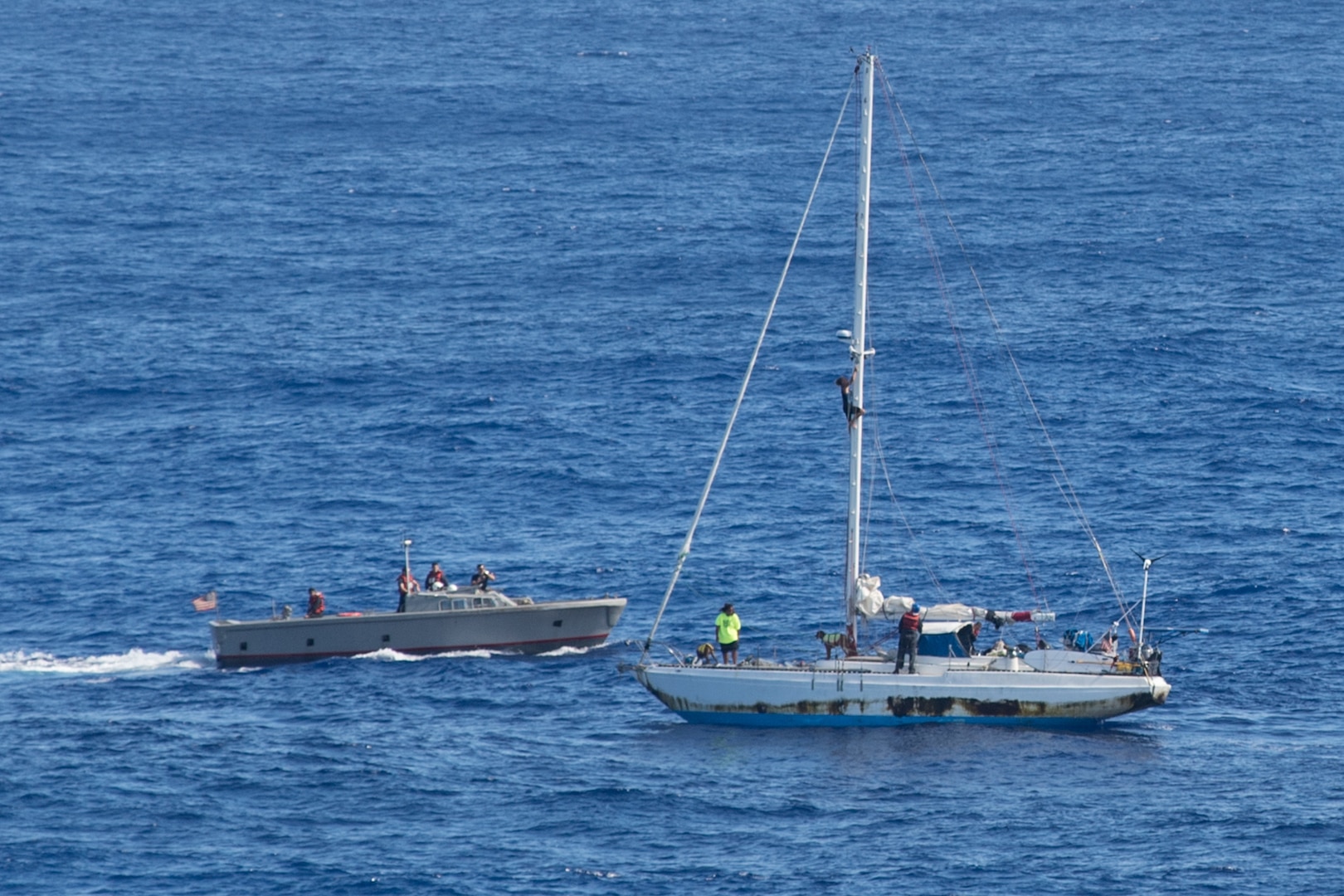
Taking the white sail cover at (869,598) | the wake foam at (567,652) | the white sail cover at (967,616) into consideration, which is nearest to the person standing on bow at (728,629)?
the white sail cover at (869,598)

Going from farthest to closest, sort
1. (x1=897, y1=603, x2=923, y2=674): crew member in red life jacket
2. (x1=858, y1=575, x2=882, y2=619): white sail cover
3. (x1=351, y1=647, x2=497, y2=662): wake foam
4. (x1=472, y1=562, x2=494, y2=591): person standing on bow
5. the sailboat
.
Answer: (x1=472, y1=562, x2=494, y2=591): person standing on bow
(x1=351, y1=647, x2=497, y2=662): wake foam
(x1=858, y1=575, x2=882, y2=619): white sail cover
(x1=897, y1=603, x2=923, y2=674): crew member in red life jacket
the sailboat

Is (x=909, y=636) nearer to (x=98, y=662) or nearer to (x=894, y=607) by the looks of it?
(x=894, y=607)

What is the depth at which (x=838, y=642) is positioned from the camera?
67688 millimetres

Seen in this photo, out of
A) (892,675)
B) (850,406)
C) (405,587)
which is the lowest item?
(892,675)

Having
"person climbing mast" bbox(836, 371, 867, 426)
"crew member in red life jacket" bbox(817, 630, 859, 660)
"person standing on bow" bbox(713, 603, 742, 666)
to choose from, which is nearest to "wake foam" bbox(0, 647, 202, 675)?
"person standing on bow" bbox(713, 603, 742, 666)

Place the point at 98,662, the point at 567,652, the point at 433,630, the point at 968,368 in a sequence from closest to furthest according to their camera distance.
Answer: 1. the point at 98,662
2. the point at 433,630
3. the point at 567,652
4. the point at 968,368

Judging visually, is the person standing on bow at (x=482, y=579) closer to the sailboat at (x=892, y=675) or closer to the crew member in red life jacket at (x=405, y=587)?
the crew member in red life jacket at (x=405, y=587)

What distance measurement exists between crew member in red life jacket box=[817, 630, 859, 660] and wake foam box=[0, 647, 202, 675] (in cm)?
2359

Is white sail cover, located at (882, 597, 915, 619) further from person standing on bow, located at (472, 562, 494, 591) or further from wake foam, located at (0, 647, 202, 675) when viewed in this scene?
wake foam, located at (0, 647, 202, 675)

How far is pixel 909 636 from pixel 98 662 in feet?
96.2

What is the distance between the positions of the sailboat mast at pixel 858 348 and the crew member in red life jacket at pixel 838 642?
30 centimetres

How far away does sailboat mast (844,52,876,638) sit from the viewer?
2606 inches

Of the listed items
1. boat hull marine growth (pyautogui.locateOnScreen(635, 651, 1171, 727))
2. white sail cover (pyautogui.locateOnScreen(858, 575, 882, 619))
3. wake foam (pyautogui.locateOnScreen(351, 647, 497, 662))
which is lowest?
boat hull marine growth (pyautogui.locateOnScreen(635, 651, 1171, 727))

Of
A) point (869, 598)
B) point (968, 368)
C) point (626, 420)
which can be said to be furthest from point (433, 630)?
point (968, 368)
